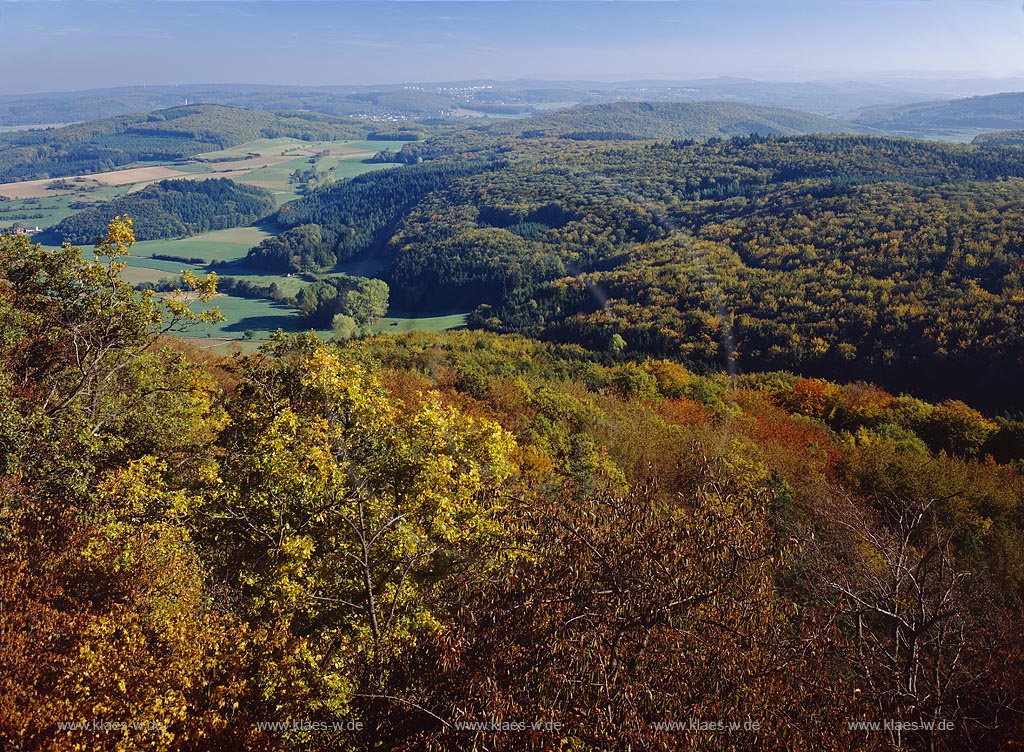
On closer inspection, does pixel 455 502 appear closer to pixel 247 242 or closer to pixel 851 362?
pixel 851 362

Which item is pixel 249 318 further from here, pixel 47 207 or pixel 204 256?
pixel 47 207

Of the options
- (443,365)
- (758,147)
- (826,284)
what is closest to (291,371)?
(443,365)

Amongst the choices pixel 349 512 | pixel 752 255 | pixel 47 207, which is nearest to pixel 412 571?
pixel 349 512

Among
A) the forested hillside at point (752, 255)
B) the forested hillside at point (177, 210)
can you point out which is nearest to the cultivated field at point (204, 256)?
the forested hillside at point (177, 210)

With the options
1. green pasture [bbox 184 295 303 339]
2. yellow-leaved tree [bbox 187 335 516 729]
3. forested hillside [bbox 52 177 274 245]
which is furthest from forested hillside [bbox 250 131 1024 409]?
yellow-leaved tree [bbox 187 335 516 729]

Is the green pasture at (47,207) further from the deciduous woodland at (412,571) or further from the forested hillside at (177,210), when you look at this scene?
the deciduous woodland at (412,571)
